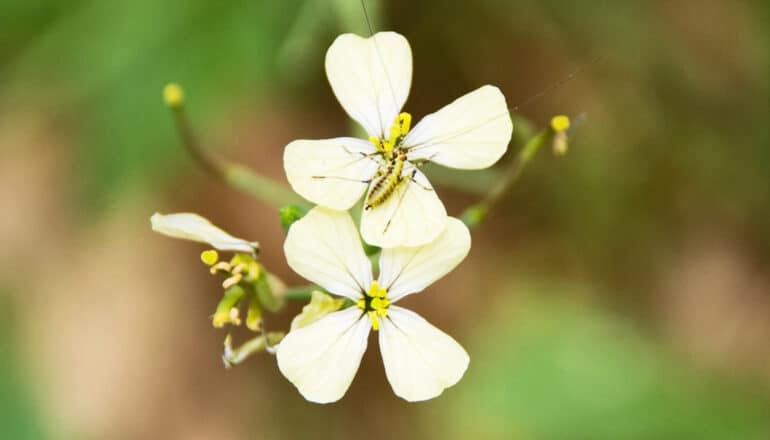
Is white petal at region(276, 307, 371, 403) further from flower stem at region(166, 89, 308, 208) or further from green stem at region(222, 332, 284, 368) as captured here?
flower stem at region(166, 89, 308, 208)

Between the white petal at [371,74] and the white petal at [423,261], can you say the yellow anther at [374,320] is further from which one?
the white petal at [371,74]

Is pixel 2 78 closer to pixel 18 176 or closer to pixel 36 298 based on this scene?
pixel 18 176

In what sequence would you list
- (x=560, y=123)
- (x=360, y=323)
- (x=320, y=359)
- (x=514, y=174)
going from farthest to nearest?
1. (x=514, y=174)
2. (x=560, y=123)
3. (x=360, y=323)
4. (x=320, y=359)

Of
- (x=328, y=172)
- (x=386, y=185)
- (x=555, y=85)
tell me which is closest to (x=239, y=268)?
(x=328, y=172)

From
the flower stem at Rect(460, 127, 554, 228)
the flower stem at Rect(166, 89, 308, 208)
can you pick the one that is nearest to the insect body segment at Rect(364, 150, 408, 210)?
the flower stem at Rect(460, 127, 554, 228)

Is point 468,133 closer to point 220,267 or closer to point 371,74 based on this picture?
point 371,74
